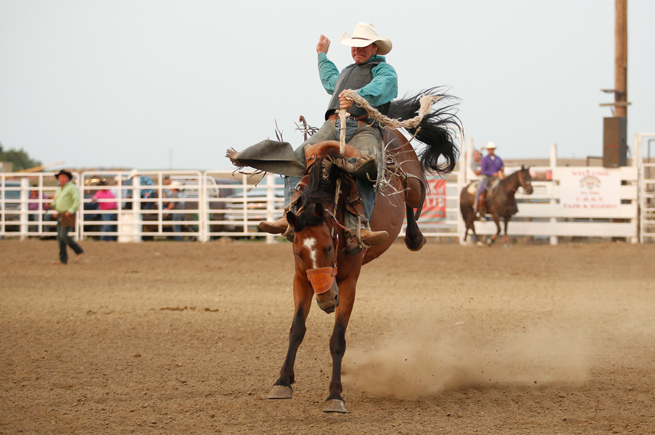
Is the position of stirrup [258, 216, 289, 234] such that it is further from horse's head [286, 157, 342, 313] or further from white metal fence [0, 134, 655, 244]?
white metal fence [0, 134, 655, 244]

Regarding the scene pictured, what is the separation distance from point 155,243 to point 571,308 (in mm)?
12081

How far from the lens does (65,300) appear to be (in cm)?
963

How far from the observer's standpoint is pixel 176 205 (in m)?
20.2

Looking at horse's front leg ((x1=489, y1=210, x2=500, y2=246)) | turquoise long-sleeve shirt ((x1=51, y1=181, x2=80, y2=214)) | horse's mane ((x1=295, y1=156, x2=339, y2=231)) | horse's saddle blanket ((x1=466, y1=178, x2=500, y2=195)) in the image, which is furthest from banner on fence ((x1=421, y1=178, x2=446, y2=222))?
horse's mane ((x1=295, y1=156, x2=339, y2=231))

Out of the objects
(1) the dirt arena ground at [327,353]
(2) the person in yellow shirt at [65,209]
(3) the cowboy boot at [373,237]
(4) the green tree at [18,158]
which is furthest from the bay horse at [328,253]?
(4) the green tree at [18,158]

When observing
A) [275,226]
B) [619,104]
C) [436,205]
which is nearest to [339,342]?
[275,226]

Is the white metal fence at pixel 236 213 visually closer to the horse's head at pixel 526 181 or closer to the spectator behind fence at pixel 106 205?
the spectator behind fence at pixel 106 205

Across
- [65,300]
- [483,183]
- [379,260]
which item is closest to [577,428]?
[65,300]

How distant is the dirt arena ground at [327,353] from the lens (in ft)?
14.8

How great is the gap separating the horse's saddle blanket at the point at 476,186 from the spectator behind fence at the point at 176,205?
716cm

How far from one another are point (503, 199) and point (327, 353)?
1192 centimetres

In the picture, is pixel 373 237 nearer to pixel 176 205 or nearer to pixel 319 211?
pixel 319 211

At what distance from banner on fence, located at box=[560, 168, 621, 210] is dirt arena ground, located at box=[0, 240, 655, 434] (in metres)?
5.58

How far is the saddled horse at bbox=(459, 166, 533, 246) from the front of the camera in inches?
697
